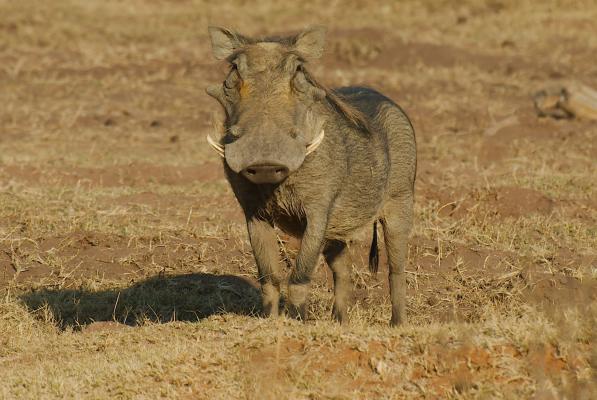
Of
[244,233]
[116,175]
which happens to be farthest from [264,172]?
[116,175]

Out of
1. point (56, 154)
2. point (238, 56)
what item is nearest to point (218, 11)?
point (56, 154)

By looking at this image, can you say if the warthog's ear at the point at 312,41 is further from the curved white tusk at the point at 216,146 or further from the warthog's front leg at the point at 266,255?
the warthog's front leg at the point at 266,255

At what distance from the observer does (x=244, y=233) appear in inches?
268

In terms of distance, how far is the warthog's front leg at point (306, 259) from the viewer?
483 cm

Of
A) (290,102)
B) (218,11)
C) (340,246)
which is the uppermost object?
(290,102)

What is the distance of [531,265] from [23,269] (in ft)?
9.87

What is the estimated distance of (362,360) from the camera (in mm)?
4125

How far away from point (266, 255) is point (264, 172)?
720mm

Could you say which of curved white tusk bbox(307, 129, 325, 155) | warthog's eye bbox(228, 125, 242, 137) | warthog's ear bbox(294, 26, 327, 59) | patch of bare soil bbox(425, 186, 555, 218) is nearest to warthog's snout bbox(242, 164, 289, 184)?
warthog's eye bbox(228, 125, 242, 137)

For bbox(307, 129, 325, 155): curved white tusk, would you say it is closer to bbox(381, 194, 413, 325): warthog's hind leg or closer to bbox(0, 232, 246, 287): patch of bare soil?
bbox(381, 194, 413, 325): warthog's hind leg

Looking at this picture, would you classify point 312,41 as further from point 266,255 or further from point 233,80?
point 266,255

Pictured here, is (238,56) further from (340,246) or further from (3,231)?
(3,231)

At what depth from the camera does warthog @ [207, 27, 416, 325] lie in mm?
4469

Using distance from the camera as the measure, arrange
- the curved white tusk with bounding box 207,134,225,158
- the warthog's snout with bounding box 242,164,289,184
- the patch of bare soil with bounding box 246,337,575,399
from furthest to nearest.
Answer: the curved white tusk with bounding box 207,134,225,158, the warthog's snout with bounding box 242,164,289,184, the patch of bare soil with bounding box 246,337,575,399
